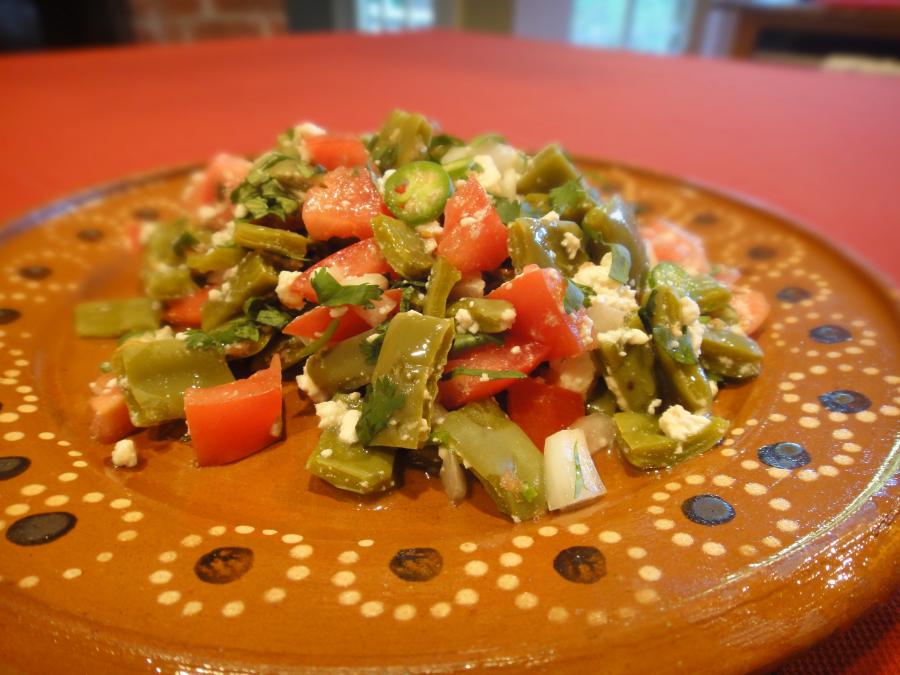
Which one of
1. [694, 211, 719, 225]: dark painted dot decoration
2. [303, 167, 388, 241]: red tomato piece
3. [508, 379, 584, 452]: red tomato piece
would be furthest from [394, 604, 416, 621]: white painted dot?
[694, 211, 719, 225]: dark painted dot decoration

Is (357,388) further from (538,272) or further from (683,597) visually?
(683,597)

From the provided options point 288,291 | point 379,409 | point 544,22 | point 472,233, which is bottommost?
point 544,22

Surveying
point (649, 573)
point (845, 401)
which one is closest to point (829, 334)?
point (845, 401)

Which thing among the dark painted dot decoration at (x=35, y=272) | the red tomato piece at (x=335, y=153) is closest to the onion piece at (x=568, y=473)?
the red tomato piece at (x=335, y=153)

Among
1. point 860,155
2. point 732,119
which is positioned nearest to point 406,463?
point 860,155

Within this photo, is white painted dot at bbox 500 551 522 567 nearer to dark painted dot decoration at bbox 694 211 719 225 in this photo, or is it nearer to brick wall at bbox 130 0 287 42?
dark painted dot decoration at bbox 694 211 719 225

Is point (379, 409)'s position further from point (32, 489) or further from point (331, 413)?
point (32, 489)
